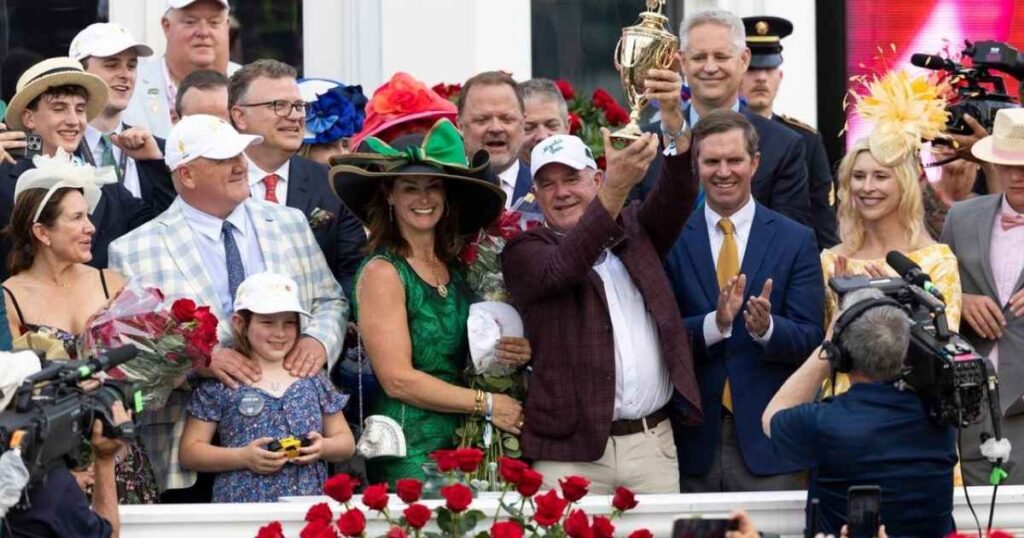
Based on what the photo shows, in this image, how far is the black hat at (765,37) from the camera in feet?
36.4

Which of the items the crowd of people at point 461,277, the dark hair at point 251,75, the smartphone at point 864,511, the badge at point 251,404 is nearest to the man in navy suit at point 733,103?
the crowd of people at point 461,277

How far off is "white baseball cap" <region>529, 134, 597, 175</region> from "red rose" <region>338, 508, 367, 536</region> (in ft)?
6.56

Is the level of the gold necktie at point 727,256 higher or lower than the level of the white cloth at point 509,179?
lower

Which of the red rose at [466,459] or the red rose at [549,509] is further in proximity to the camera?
the red rose at [466,459]

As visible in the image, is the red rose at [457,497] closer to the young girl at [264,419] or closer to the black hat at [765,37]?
the young girl at [264,419]

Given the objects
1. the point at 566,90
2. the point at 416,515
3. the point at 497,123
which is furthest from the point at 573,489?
the point at 566,90

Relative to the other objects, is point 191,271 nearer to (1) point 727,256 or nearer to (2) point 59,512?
(2) point 59,512

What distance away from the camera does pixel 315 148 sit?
1043 cm

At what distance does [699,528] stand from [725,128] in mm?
3204

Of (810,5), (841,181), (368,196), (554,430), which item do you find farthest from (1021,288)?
(810,5)

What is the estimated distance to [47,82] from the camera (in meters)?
9.42

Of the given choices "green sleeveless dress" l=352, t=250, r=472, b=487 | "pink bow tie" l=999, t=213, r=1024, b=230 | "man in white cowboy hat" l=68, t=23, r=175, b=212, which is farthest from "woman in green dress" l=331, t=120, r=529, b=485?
"pink bow tie" l=999, t=213, r=1024, b=230

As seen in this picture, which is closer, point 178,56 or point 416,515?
point 416,515

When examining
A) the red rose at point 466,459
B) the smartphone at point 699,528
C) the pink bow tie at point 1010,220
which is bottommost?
the red rose at point 466,459
